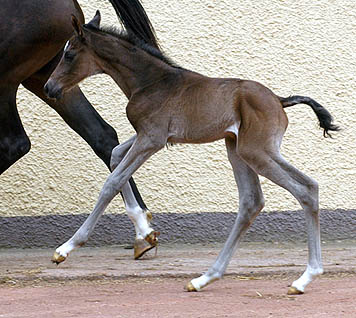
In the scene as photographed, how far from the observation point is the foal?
394 cm

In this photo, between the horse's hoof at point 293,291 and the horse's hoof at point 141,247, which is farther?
the horse's hoof at point 141,247

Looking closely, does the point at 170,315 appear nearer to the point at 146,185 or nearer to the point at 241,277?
the point at 241,277

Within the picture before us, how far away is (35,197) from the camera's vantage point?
6.00 m

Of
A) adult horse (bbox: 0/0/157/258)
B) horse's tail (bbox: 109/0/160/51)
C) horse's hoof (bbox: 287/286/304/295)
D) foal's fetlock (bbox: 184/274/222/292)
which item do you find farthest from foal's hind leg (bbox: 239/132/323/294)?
horse's tail (bbox: 109/0/160/51)

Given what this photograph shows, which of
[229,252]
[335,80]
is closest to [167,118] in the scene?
[229,252]

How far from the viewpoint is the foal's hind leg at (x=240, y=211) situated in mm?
4102

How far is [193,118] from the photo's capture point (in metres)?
4.06

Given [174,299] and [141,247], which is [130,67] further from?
[141,247]

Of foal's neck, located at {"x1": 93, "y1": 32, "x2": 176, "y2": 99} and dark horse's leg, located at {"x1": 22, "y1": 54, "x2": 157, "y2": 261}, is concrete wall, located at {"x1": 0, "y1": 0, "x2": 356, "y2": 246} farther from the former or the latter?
foal's neck, located at {"x1": 93, "y1": 32, "x2": 176, "y2": 99}

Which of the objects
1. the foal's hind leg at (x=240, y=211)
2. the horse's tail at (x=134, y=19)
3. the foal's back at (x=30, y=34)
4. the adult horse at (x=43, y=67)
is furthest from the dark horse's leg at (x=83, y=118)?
the foal's hind leg at (x=240, y=211)

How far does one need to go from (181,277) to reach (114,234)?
1.57m

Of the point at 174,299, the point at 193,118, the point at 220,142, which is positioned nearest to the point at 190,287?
the point at 174,299

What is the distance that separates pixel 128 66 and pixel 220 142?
198 cm

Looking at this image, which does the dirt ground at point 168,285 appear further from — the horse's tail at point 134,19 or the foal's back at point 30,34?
the horse's tail at point 134,19
